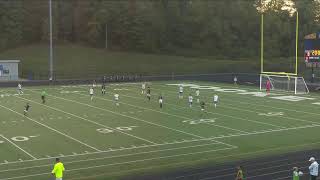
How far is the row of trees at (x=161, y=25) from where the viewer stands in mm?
57500

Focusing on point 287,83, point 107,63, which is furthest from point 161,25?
point 287,83

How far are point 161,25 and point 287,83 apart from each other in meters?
24.4

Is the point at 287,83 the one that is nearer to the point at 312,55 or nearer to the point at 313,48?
the point at 312,55

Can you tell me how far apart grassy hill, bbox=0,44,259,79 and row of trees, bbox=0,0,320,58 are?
4.33 ft

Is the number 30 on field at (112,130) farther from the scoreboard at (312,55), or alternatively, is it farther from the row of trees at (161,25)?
the row of trees at (161,25)

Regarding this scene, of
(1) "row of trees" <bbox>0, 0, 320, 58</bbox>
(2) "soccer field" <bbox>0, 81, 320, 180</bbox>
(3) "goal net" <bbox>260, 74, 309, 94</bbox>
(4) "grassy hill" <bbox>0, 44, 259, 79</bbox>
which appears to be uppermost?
(1) "row of trees" <bbox>0, 0, 320, 58</bbox>

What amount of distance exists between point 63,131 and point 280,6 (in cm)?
5999

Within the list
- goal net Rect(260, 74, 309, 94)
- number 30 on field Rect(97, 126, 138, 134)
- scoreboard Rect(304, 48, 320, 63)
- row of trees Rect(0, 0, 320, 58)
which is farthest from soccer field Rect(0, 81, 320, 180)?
row of trees Rect(0, 0, 320, 58)

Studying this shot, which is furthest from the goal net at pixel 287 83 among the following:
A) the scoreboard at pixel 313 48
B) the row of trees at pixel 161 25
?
the row of trees at pixel 161 25

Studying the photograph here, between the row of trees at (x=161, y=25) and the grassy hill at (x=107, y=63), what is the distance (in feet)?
4.33

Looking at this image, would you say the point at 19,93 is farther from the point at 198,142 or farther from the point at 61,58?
the point at 61,58

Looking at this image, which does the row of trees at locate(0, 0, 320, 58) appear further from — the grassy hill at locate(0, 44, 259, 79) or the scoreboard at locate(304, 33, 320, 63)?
the scoreboard at locate(304, 33, 320, 63)

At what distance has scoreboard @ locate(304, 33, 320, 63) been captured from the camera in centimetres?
3922

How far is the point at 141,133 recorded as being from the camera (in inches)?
882
